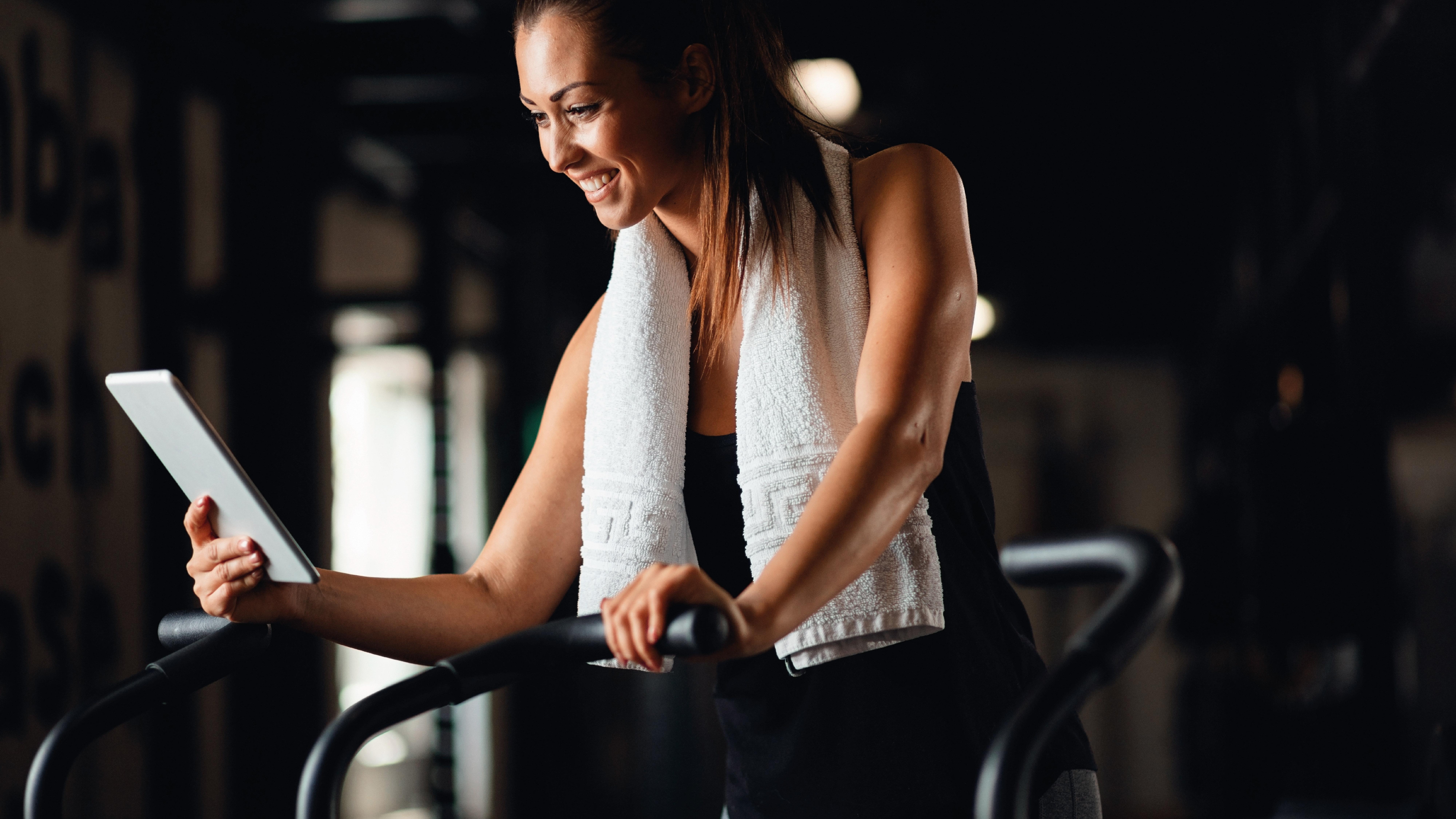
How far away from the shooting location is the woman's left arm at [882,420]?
2.74 ft

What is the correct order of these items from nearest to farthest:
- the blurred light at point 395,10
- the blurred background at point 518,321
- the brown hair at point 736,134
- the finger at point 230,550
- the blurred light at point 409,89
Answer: the finger at point 230,550 < the brown hair at point 736,134 < the blurred background at point 518,321 < the blurred light at point 395,10 < the blurred light at point 409,89

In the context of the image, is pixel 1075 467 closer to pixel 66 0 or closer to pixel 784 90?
pixel 66 0

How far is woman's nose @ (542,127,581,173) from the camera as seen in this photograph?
1.13 meters

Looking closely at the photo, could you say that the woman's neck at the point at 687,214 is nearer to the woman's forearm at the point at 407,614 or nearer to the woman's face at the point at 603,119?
the woman's face at the point at 603,119

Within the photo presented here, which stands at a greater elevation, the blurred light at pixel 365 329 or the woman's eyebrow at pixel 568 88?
the blurred light at pixel 365 329

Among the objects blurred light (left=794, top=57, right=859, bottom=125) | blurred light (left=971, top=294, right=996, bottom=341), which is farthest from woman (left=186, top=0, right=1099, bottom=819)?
blurred light (left=971, top=294, right=996, bottom=341)

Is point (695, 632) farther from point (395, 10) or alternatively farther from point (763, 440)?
point (395, 10)

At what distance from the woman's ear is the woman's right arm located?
0.86ft

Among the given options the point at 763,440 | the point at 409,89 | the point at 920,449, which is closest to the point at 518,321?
the point at 409,89

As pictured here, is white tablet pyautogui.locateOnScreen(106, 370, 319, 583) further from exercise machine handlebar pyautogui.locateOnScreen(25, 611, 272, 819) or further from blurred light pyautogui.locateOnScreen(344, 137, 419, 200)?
blurred light pyautogui.locateOnScreen(344, 137, 419, 200)

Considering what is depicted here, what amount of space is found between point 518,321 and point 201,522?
16.1ft

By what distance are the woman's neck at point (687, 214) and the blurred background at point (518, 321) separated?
0.20 metres

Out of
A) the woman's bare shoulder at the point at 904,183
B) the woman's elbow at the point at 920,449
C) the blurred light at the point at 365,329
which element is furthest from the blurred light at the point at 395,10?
the woman's elbow at the point at 920,449

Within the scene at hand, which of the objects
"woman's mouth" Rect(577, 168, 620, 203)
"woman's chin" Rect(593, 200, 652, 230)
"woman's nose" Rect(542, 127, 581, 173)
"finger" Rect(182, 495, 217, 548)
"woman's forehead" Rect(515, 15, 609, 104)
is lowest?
"finger" Rect(182, 495, 217, 548)
